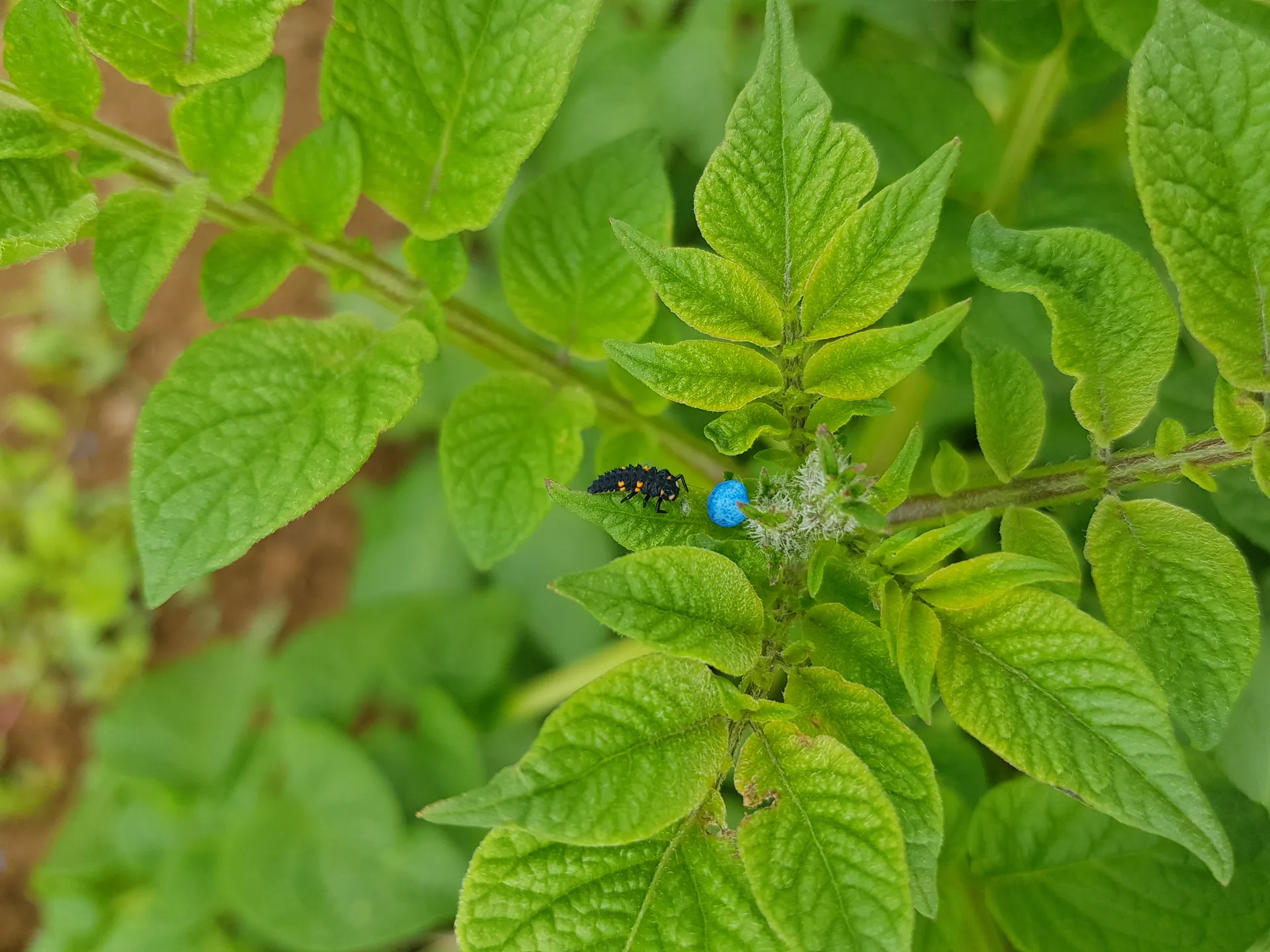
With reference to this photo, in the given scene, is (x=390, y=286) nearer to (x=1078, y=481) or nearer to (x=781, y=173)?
(x=781, y=173)

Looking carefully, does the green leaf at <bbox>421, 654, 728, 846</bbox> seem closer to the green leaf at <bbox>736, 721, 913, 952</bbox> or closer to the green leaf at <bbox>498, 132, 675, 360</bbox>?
the green leaf at <bbox>736, 721, 913, 952</bbox>

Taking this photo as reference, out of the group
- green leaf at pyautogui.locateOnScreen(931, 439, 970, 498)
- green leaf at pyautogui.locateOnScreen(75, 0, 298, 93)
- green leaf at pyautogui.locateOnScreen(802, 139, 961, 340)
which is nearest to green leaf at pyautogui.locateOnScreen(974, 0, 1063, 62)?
green leaf at pyautogui.locateOnScreen(802, 139, 961, 340)

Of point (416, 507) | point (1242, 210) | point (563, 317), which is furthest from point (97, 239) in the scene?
point (416, 507)

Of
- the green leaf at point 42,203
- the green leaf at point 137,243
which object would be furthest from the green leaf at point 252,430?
the green leaf at point 42,203

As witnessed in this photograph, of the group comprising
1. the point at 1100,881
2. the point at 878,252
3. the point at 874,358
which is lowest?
the point at 1100,881

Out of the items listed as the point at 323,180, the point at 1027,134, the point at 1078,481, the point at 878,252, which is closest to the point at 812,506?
the point at 878,252

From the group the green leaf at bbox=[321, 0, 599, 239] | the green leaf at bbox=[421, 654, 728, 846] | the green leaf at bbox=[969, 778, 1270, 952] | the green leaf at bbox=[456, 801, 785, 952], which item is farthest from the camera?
the green leaf at bbox=[969, 778, 1270, 952]
